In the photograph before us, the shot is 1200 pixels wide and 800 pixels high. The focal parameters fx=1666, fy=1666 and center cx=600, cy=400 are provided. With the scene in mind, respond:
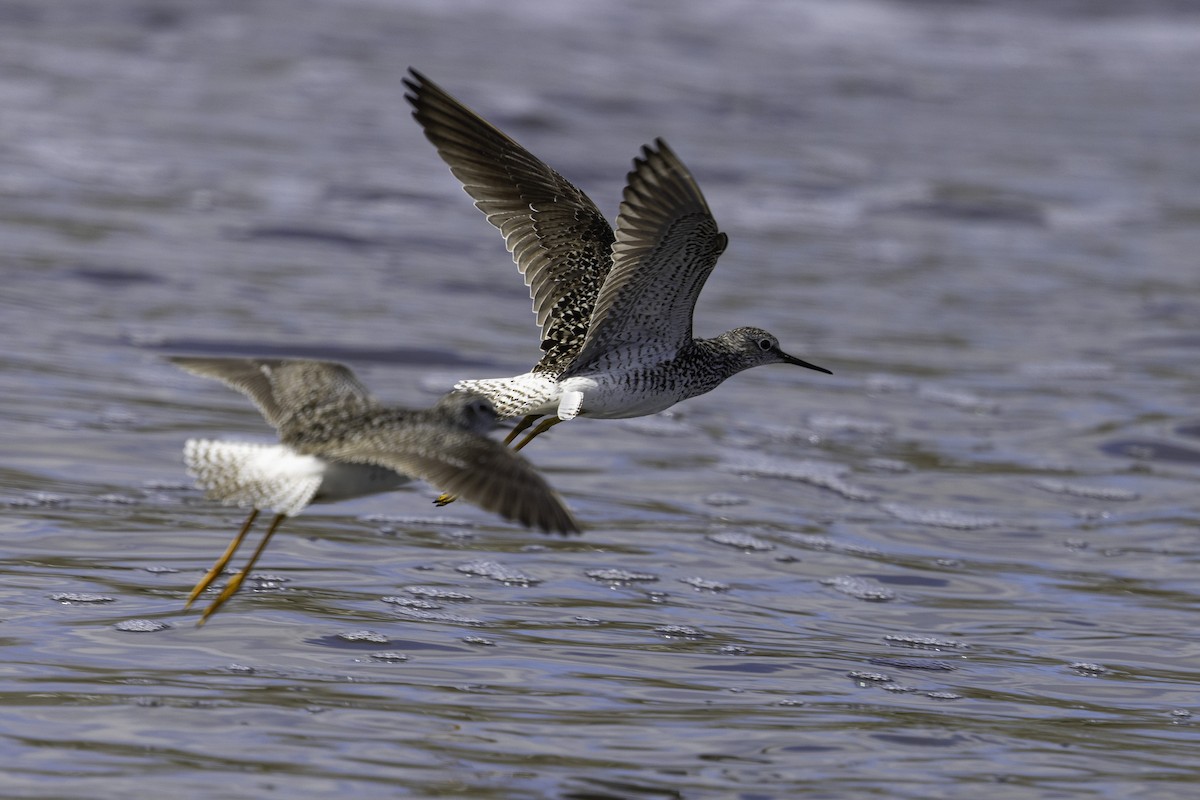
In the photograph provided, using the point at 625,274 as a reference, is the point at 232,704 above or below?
below

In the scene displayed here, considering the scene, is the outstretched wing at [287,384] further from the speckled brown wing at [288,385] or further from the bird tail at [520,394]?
the bird tail at [520,394]

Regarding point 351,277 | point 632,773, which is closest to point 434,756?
point 632,773

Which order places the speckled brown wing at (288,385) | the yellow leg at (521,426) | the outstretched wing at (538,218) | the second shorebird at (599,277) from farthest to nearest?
the outstretched wing at (538,218) → the yellow leg at (521,426) → the second shorebird at (599,277) → the speckled brown wing at (288,385)

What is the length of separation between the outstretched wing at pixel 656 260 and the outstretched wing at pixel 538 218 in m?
0.53

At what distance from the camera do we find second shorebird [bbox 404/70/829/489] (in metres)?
6.62

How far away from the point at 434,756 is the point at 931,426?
5.85 metres

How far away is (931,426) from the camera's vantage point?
10.2 meters

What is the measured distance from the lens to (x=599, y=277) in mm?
7805

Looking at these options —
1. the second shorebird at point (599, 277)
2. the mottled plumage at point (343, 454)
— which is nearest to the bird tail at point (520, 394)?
the second shorebird at point (599, 277)

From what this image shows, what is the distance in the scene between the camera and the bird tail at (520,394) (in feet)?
22.8

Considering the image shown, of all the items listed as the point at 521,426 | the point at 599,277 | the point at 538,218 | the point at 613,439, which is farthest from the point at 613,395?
the point at 613,439

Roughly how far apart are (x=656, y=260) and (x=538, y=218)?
1.24m

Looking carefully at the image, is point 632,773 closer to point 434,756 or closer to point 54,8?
point 434,756

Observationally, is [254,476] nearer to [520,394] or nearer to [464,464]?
[464,464]
